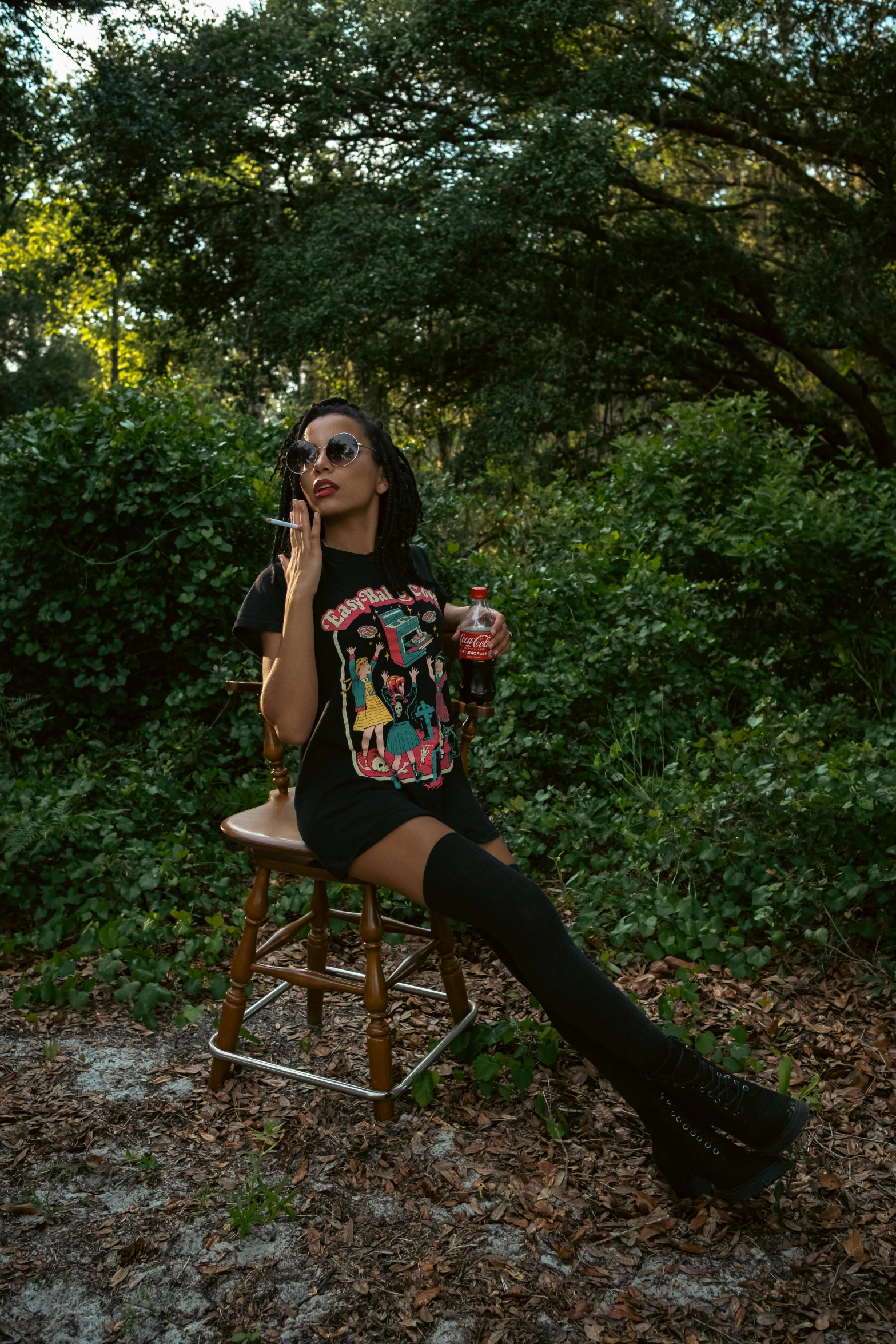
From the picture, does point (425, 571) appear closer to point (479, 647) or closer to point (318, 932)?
point (479, 647)

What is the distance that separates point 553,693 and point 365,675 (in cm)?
212

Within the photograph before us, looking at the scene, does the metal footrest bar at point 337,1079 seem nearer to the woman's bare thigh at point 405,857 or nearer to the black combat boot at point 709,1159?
the woman's bare thigh at point 405,857

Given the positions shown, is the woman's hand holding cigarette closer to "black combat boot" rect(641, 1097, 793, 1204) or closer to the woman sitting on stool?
the woman sitting on stool

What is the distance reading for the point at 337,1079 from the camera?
2994 mm

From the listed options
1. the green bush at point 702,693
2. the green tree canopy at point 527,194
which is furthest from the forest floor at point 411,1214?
the green tree canopy at point 527,194

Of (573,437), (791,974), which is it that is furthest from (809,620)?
(573,437)

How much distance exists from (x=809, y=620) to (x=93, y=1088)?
4447 millimetres

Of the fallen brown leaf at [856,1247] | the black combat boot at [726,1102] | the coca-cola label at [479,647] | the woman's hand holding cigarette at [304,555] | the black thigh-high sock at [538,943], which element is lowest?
the fallen brown leaf at [856,1247]

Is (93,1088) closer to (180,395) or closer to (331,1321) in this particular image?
(331,1321)

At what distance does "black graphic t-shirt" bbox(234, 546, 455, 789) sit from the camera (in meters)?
2.62

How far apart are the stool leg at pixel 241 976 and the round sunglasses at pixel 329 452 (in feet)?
3.49

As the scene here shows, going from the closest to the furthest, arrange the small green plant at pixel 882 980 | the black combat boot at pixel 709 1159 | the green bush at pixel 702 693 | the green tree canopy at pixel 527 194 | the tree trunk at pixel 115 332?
Result: 1. the black combat boot at pixel 709 1159
2. the small green plant at pixel 882 980
3. the green bush at pixel 702 693
4. the green tree canopy at pixel 527 194
5. the tree trunk at pixel 115 332

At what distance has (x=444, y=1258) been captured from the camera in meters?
2.23

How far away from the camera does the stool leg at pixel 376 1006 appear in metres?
2.67
